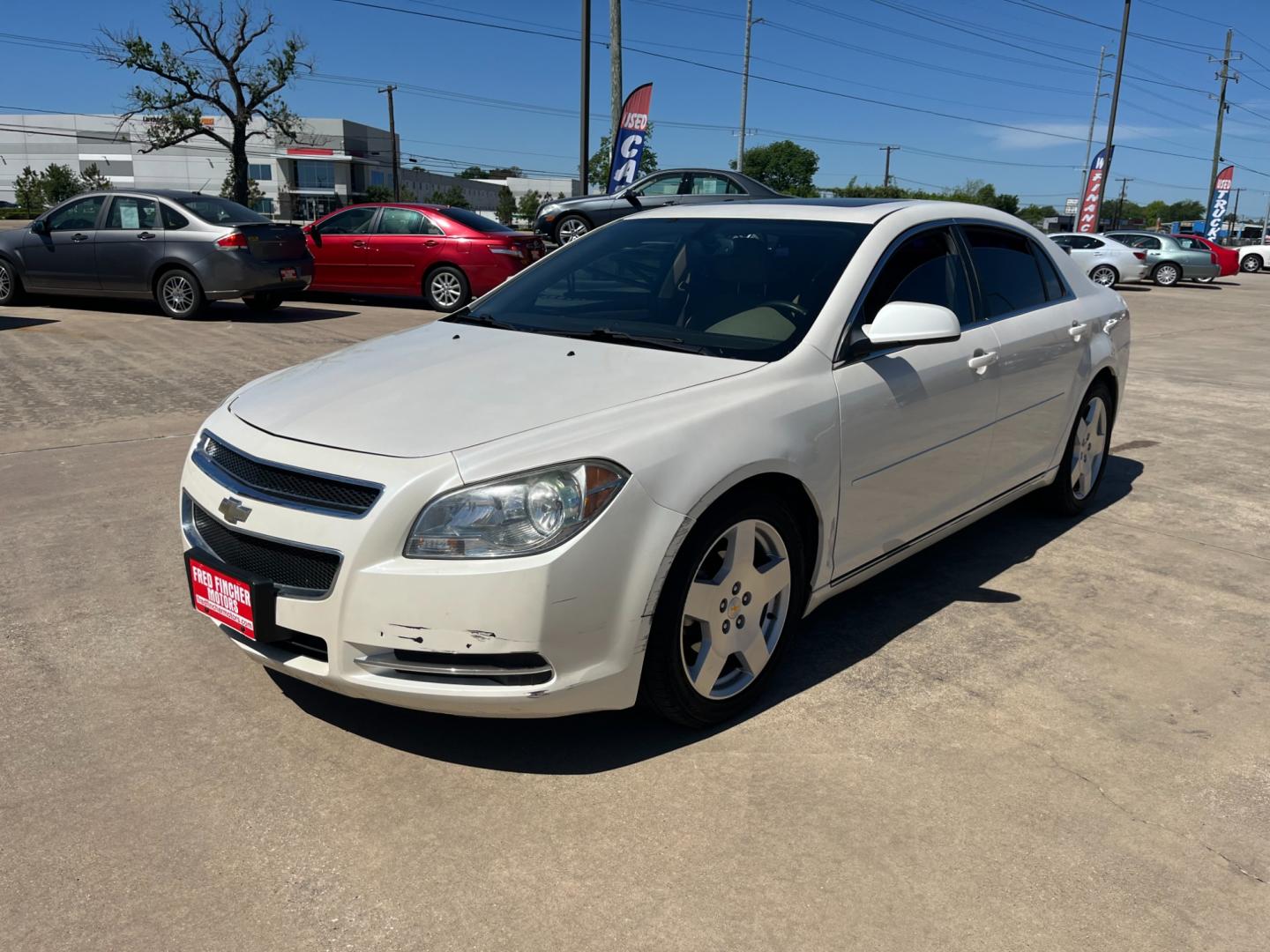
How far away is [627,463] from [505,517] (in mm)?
351

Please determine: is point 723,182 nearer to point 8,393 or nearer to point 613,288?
point 8,393

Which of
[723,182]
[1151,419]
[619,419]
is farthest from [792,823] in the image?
[723,182]

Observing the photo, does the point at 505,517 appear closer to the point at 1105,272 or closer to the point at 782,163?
the point at 1105,272

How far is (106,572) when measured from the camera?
4.36 m

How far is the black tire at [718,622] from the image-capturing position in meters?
2.90

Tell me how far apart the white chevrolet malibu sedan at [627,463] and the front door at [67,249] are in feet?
33.5

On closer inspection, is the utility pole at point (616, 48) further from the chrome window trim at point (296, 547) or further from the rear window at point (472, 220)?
the chrome window trim at point (296, 547)

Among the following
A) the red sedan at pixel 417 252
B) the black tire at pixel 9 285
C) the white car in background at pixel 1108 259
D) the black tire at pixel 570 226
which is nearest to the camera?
the black tire at pixel 9 285

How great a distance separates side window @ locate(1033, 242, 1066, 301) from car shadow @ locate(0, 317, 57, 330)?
35.0 feet

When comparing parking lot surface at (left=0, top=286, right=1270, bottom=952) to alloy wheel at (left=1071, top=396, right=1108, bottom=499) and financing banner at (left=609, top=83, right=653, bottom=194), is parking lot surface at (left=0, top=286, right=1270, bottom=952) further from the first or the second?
financing banner at (left=609, top=83, right=653, bottom=194)

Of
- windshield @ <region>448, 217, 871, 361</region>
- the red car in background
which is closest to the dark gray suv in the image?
windshield @ <region>448, 217, 871, 361</region>

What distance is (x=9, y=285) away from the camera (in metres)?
13.2

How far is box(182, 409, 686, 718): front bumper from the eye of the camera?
8.61ft

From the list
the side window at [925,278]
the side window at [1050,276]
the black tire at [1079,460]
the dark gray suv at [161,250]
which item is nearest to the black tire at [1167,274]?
the dark gray suv at [161,250]
